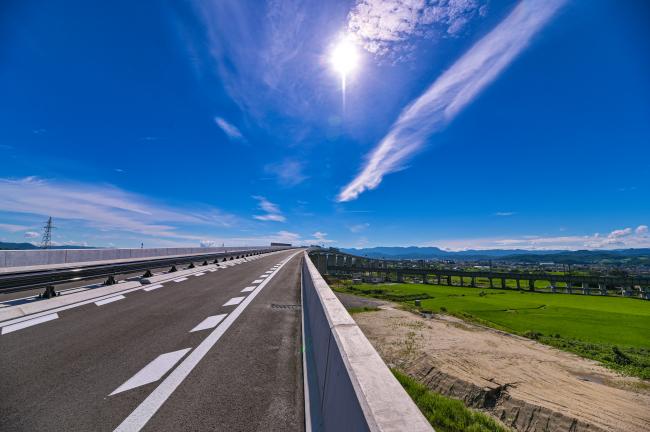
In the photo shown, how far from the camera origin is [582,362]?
1770 centimetres

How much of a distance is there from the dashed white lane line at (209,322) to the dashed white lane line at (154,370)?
4.44 ft

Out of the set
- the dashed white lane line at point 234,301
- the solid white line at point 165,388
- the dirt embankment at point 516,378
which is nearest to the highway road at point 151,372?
the solid white line at point 165,388

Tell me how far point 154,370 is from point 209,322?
265cm

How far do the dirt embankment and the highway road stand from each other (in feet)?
22.7

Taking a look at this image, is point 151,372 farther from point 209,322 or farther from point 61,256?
point 61,256

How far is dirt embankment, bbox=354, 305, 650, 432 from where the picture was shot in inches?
361

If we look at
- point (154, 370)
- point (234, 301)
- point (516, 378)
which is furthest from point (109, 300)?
point (516, 378)

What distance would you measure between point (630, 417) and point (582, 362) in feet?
28.6

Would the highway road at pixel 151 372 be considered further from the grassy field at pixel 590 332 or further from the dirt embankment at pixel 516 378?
the grassy field at pixel 590 332

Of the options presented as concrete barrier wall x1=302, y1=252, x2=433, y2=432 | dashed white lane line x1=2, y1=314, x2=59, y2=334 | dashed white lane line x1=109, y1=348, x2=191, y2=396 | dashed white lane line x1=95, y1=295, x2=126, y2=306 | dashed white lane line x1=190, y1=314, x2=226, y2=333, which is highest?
concrete barrier wall x1=302, y1=252, x2=433, y2=432

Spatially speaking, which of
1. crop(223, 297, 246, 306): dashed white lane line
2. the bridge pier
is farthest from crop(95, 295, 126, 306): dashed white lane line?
the bridge pier

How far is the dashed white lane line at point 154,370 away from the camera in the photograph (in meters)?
3.47

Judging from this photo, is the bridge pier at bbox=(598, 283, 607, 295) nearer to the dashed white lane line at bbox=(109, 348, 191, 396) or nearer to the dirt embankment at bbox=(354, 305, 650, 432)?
the dirt embankment at bbox=(354, 305, 650, 432)

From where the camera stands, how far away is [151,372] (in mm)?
3838
